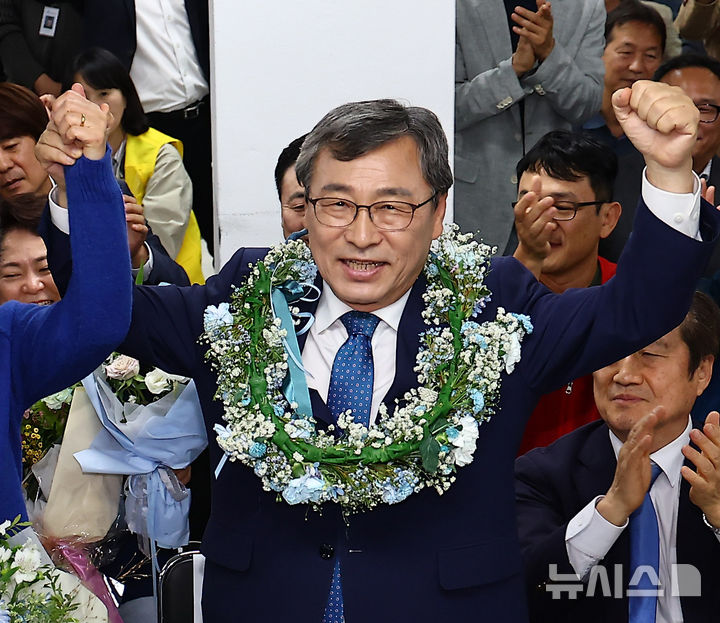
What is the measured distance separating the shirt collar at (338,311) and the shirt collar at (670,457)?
97 cm

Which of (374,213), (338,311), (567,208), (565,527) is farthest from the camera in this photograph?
(567,208)

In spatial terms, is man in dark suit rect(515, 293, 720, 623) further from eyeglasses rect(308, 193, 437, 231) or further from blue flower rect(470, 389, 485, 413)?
eyeglasses rect(308, 193, 437, 231)

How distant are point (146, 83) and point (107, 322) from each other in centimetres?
306

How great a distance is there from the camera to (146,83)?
505 centimetres

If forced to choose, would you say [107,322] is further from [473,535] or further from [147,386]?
[147,386]

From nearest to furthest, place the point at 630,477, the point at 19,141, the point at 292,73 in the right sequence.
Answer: the point at 630,477 → the point at 19,141 → the point at 292,73

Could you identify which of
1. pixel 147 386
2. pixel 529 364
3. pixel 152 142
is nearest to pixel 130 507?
pixel 147 386

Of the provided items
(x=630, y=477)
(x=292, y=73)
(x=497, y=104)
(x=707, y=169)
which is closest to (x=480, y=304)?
(x=630, y=477)

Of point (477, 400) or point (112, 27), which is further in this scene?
point (112, 27)

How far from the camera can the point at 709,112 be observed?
487 cm

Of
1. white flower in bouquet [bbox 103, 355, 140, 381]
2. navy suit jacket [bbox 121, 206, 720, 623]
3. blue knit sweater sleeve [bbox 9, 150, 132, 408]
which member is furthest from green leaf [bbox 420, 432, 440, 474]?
white flower in bouquet [bbox 103, 355, 140, 381]

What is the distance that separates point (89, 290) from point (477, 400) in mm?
777

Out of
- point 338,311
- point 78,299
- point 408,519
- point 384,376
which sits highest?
point 78,299

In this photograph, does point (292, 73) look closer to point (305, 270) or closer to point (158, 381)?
point (158, 381)
